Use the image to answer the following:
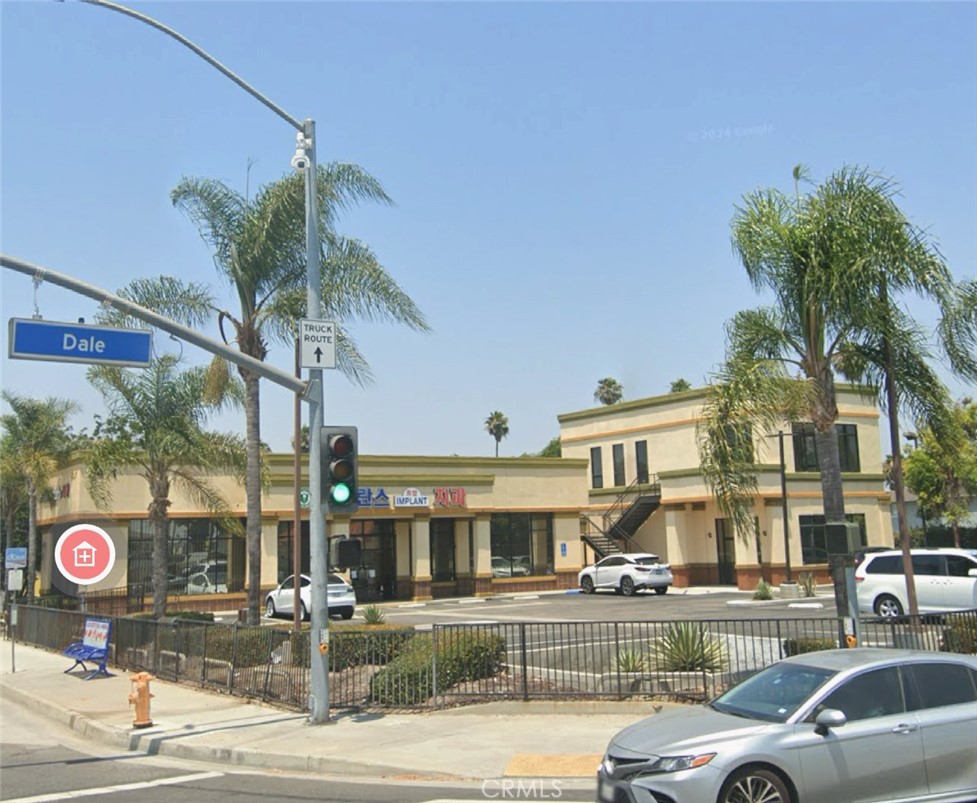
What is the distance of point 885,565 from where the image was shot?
23703mm

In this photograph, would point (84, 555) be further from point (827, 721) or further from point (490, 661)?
point (827, 721)

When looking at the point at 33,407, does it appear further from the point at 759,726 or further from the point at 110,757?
the point at 759,726

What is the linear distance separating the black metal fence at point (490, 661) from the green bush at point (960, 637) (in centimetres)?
2

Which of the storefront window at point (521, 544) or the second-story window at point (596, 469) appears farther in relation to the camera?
the second-story window at point (596, 469)

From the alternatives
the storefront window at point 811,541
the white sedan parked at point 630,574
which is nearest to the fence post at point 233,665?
the white sedan parked at point 630,574

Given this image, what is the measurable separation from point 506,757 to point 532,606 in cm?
2324

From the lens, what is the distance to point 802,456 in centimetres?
4412

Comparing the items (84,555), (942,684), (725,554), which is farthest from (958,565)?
(725,554)

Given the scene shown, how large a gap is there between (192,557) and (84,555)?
21852 mm

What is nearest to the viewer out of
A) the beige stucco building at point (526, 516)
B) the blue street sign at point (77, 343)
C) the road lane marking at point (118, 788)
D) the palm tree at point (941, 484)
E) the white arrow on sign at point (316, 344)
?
the road lane marking at point (118, 788)

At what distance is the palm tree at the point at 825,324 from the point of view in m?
14.2

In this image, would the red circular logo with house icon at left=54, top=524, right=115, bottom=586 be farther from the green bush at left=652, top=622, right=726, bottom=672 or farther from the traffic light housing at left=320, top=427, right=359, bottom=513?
the green bush at left=652, top=622, right=726, bottom=672

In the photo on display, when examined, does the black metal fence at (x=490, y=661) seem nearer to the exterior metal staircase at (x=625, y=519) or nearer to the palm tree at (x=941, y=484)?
the exterior metal staircase at (x=625, y=519)

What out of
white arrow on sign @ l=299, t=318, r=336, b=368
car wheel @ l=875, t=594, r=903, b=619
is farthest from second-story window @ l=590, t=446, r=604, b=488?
white arrow on sign @ l=299, t=318, r=336, b=368
